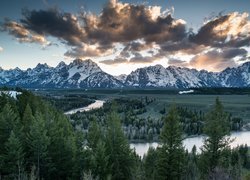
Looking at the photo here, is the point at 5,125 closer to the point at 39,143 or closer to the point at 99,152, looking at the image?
the point at 39,143

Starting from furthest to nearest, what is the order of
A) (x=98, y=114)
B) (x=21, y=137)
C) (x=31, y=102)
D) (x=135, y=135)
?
(x=98, y=114), (x=135, y=135), (x=31, y=102), (x=21, y=137)

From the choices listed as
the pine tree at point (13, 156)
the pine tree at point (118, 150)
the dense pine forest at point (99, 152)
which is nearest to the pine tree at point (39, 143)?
the dense pine forest at point (99, 152)

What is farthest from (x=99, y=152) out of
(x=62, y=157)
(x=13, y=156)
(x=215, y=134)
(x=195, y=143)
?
(x=195, y=143)

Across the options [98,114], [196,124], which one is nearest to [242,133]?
[196,124]

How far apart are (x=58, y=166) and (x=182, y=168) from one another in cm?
1655

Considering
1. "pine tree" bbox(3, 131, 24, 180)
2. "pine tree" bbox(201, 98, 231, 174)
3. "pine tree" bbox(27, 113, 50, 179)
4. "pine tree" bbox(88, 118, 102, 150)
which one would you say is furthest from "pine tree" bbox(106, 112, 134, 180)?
"pine tree" bbox(3, 131, 24, 180)

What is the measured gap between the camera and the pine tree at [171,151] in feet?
139

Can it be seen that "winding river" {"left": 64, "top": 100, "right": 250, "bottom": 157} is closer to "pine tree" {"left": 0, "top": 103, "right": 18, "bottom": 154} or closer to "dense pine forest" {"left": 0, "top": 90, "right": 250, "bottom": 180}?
"dense pine forest" {"left": 0, "top": 90, "right": 250, "bottom": 180}

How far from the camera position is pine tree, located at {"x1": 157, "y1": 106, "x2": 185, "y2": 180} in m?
42.3

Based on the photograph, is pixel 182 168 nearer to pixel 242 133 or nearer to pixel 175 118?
pixel 175 118

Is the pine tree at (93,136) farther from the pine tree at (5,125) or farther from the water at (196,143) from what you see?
the water at (196,143)

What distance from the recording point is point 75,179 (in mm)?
44344

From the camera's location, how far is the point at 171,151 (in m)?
42.7

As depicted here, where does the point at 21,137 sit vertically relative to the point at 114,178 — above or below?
above
